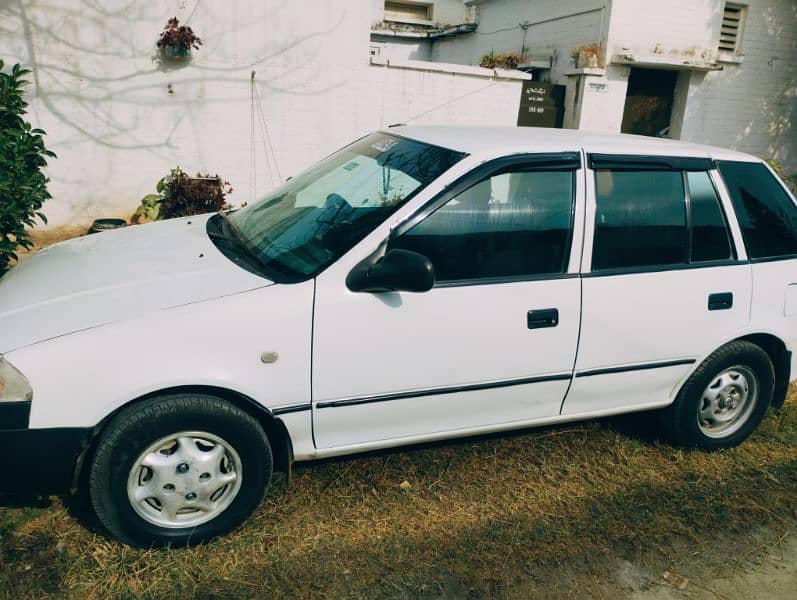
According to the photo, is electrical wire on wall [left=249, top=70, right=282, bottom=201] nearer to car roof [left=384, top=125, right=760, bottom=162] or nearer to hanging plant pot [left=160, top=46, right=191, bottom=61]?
hanging plant pot [left=160, top=46, right=191, bottom=61]

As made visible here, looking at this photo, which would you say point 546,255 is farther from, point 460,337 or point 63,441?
point 63,441

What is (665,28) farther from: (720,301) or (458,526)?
(458,526)

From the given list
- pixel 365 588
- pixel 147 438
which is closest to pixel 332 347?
pixel 147 438

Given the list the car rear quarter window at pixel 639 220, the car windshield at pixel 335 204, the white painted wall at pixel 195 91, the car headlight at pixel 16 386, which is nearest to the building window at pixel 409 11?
the white painted wall at pixel 195 91

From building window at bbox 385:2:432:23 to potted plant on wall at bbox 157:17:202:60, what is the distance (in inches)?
344

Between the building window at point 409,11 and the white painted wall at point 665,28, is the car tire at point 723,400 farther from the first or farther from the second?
the building window at point 409,11

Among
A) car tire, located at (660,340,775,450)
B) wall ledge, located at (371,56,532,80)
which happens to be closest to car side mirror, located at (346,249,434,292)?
car tire, located at (660,340,775,450)

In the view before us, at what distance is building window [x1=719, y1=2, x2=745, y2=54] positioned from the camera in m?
11.8

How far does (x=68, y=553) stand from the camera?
9.58ft

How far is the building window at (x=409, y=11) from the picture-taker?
51.7 ft

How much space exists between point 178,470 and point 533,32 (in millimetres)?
12323

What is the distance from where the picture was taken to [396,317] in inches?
120

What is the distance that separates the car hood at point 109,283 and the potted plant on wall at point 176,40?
490 centimetres

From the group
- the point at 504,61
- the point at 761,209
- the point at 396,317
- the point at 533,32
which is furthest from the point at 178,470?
the point at 533,32
